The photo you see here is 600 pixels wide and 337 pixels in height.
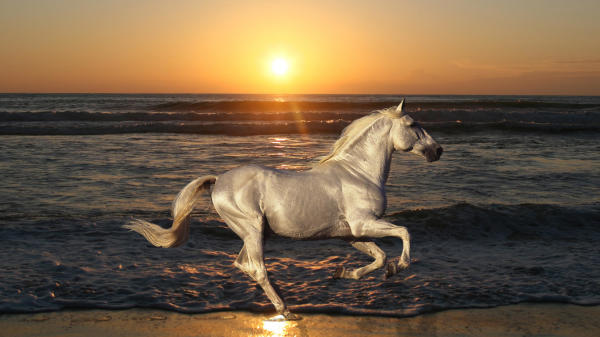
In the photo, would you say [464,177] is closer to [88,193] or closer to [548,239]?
[548,239]

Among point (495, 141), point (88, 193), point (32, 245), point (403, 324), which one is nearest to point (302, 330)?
point (403, 324)

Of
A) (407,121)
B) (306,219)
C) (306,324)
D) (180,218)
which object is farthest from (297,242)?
(407,121)

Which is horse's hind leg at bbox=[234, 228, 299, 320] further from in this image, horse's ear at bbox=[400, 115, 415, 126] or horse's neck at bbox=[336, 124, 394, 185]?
horse's ear at bbox=[400, 115, 415, 126]

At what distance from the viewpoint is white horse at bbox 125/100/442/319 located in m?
3.95

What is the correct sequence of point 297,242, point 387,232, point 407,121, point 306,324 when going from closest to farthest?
1. point 387,232
2. point 407,121
3. point 306,324
4. point 297,242

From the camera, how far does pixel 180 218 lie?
4.22 m

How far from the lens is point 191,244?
6656mm

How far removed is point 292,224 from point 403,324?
1303 millimetres

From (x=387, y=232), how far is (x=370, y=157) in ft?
2.12

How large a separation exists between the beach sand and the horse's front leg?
680 millimetres

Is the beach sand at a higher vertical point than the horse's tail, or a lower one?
lower

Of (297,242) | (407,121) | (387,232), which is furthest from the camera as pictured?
(297,242)

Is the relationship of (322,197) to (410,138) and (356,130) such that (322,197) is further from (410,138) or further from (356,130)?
(410,138)

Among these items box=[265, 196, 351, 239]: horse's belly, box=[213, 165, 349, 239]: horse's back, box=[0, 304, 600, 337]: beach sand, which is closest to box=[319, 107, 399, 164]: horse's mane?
box=[213, 165, 349, 239]: horse's back
